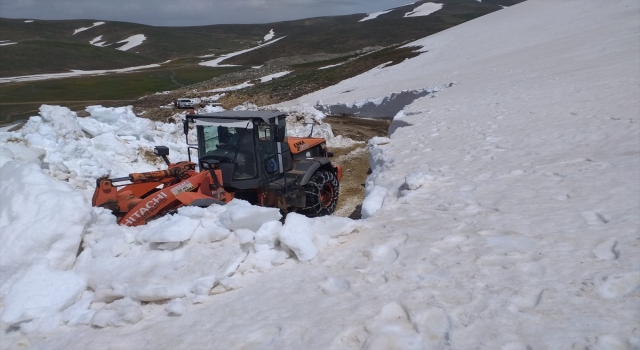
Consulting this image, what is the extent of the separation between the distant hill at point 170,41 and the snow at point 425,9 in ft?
6.56

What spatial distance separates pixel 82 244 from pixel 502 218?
4324mm

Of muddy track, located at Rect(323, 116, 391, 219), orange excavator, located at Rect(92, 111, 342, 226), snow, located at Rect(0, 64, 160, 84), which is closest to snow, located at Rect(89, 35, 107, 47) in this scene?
snow, located at Rect(0, 64, 160, 84)

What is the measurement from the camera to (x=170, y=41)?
11706 centimetres

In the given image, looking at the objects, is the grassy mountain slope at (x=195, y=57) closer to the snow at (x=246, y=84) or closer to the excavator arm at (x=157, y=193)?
the snow at (x=246, y=84)

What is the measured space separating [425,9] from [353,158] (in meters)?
107

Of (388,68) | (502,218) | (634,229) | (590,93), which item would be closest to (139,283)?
(502,218)

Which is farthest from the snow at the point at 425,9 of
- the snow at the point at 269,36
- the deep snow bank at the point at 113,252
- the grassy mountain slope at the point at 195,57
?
the deep snow bank at the point at 113,252

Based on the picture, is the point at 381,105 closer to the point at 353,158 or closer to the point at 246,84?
the point at 353,158

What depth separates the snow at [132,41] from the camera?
11631 cm

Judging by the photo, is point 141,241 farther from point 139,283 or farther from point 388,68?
point 388,68

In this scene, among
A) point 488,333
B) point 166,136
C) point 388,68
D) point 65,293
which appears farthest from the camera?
point 388,68

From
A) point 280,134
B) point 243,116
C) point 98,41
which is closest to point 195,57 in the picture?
point 98,41

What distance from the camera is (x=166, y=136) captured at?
1530 centimetres

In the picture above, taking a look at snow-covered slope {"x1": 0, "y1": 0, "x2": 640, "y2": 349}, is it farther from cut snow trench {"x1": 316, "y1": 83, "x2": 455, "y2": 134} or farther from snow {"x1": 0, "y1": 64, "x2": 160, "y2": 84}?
snow {"x1": 0, "y1": 64, "x2": 160, "y2": 84}
